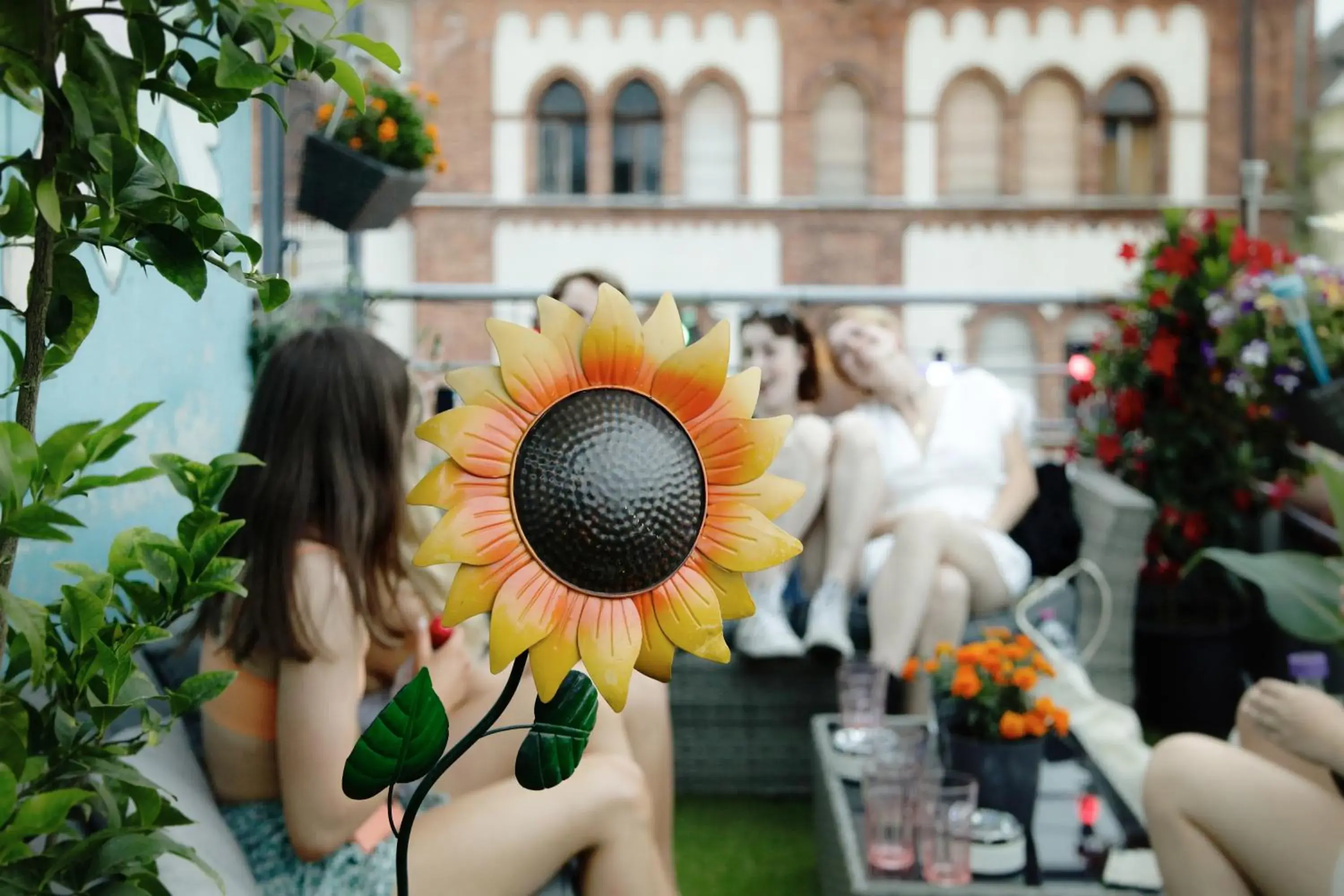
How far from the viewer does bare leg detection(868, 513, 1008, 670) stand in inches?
106

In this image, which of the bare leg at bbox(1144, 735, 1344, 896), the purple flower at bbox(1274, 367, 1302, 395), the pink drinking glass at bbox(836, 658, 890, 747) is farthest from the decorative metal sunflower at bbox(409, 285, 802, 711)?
the purple flower at bbox(1274, 367, 1302, 395)

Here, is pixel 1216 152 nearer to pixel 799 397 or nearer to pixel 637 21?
pixel 637 21

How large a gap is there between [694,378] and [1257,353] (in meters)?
2.89

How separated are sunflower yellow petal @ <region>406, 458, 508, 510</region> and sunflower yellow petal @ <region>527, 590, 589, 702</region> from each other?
6 centimetres

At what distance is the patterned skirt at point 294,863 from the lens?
4.58 feet

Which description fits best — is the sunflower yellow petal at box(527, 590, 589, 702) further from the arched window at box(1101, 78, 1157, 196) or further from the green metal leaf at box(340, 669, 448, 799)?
the arched window at box(1101, 78, 1157, 196)

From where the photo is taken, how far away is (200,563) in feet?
2.34

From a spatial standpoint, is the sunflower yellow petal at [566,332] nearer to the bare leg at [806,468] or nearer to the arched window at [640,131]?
the bare leg at [806,468]

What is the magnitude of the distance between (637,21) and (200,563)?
13032 mm

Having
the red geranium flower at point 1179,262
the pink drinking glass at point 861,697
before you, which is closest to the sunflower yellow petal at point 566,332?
the pink drinking glass at point 861,697

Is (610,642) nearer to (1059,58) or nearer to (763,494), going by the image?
(763,494)

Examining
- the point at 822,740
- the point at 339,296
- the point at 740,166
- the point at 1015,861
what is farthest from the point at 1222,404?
the point at 740,166

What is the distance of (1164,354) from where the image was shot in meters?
3.44

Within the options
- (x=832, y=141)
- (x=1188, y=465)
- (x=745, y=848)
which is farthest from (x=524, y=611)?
(x=832, y=141)
